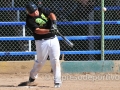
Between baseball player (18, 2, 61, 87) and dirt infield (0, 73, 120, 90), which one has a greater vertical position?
baseball player (18, 2, 61, 87)

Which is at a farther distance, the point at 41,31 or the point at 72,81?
the point at 72,81

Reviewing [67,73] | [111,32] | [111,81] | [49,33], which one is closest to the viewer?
[49,33]

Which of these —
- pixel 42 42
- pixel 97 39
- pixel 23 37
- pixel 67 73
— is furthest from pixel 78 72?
pixel 42 42

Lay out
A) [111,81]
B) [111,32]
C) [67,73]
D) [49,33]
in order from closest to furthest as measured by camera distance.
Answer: [49,33]
[111,81]
[67,73]
[111,32]

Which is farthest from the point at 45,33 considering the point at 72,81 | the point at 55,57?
the point at 72,81

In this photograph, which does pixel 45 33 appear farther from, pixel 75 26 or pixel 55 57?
pixel 75 26

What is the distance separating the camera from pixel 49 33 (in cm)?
798

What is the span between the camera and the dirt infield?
26.8 ft

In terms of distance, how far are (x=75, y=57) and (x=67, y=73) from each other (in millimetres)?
754

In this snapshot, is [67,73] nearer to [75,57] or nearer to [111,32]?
[75,57]

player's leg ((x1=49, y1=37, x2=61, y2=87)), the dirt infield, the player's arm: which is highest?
the player's arm

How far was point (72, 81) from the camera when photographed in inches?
369

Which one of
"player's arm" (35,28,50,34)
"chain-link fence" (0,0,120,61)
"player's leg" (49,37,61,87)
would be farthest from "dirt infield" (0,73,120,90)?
"player's arm" (35,28,50,34)

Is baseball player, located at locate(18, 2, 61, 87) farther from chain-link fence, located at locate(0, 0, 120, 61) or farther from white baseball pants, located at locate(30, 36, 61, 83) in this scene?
chain-link fence, located at locate(0, 0, 120, 61)
